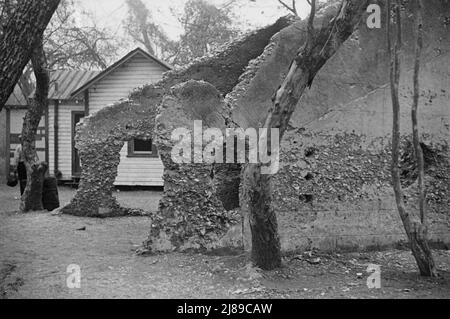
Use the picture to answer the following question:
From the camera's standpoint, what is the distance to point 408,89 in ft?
26.1

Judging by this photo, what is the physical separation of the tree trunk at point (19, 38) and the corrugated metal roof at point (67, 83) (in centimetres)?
1455

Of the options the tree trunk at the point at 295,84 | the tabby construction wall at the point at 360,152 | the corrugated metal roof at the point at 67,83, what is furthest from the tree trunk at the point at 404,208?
the corrugated metal roof at the point at 67,83

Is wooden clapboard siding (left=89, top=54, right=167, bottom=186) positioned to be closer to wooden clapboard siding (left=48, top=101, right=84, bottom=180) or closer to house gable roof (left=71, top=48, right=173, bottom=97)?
house gable roof (left=71, top=48, right=173, bottom=97)

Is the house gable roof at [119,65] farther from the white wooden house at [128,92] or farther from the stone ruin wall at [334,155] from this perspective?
the stone ruin wall at [334,155]

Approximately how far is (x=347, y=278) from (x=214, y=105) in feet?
9.58

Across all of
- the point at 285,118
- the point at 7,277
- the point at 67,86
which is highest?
the point at 67,86

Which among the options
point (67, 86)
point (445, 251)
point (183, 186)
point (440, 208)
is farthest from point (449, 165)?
point (67, 86)

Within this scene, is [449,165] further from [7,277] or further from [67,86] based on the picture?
[67,86]

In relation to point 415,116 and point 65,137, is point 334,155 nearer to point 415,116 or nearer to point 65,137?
point 415,116

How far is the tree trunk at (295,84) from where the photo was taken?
604 cm

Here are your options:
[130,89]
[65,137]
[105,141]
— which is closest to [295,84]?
[105,141]

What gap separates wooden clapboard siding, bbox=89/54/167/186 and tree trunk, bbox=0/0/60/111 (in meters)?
13.6

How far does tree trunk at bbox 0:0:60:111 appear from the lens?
5094 mm

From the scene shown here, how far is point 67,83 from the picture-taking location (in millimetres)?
21172
